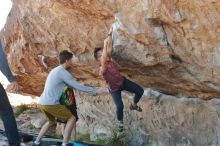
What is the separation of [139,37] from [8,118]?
2.60 m

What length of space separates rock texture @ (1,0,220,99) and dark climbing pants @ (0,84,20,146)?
8.02ft

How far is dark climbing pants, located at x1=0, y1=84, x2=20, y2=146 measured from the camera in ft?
23.5

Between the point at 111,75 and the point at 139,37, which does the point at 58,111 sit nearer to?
the point at 111,75

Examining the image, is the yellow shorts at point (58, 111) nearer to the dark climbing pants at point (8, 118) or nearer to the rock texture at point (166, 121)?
the dark climbing pants at point (8, 118)

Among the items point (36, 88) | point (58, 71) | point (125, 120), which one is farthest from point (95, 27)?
point (36, 88)

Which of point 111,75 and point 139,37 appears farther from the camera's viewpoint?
point 111,75

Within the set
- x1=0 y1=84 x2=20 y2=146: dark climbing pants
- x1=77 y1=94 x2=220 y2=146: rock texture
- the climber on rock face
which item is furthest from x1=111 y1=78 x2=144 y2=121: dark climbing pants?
x1=0 y1=84 x2=20 y2=146: dark climbing pants

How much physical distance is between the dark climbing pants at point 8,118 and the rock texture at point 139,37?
96.3 inches

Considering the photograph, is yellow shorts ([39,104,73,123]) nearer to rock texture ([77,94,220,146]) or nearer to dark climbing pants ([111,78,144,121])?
dark climbing pants ([111,78,144,121])

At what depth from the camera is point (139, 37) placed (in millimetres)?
8742

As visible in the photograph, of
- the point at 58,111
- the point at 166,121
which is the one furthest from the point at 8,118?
the point at 166,121

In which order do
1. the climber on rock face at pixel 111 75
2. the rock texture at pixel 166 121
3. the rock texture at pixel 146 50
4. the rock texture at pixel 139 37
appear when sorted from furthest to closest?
the rock texture at pixel 166 121, the climber on rock face at pixel 111 75, the rock texture at pixel 146 50, the rock texture at pixel 139 37

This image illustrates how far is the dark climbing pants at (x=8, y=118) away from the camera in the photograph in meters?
7.16

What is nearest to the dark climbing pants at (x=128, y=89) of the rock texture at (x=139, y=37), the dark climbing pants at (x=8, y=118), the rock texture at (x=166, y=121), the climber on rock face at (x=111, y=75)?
the climber on rock face at (x=111, y=75)
